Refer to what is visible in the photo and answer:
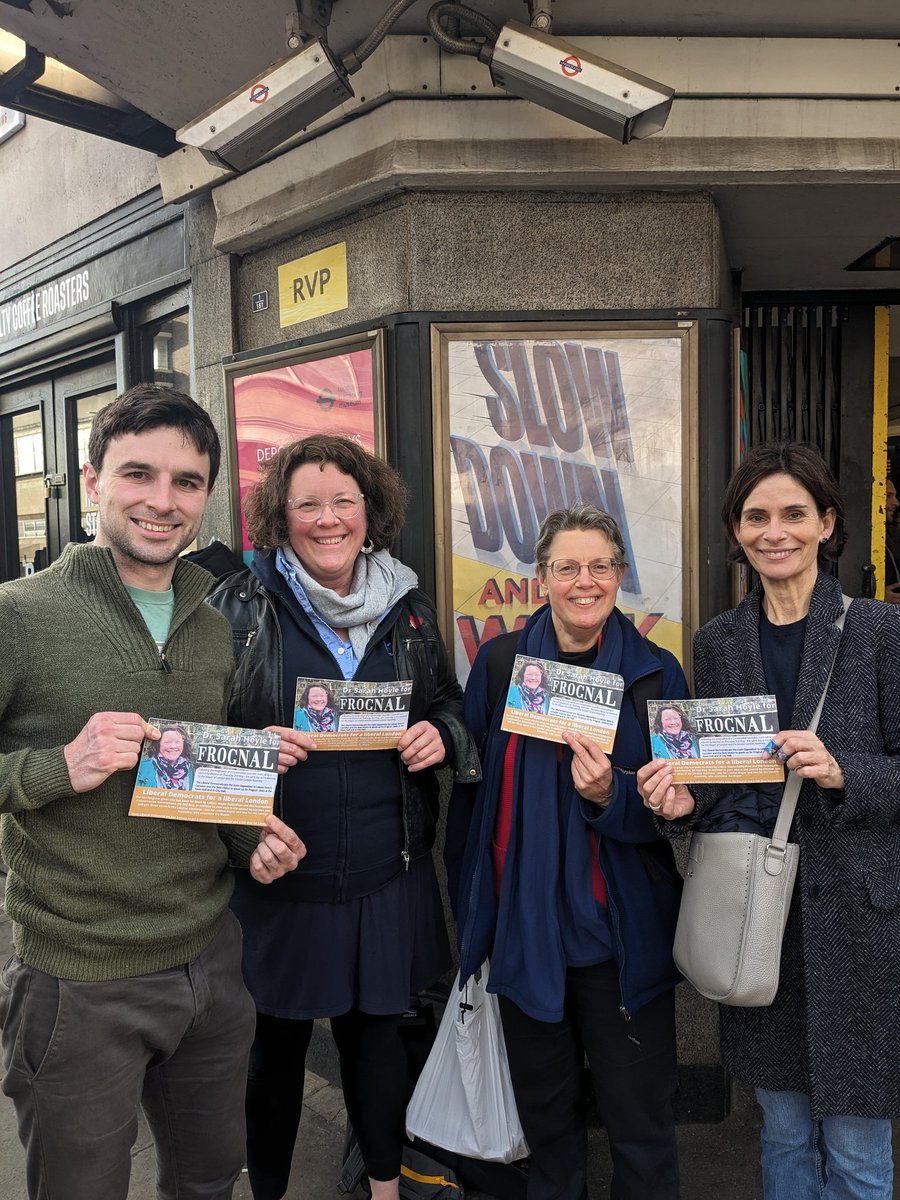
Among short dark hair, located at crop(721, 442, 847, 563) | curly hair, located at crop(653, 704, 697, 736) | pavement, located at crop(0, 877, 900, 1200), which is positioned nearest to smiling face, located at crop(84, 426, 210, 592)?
curly hair, located at crop(653, 704, 697, 736)

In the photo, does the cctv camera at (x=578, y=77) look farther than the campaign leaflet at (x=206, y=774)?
Yes

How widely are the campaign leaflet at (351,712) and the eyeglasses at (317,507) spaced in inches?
17.1

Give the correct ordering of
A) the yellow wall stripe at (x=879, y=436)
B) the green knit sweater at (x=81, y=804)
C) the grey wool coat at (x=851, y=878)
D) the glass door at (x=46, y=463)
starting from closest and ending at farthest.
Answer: the green knit sweater at (x=81, y=804) → the grey wool coat at (x=851, y=878) → the yellow wall stripe at (x=879, y=436) → the glass door at (x=46, y=463)

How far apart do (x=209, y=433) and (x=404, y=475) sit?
1230 millimetres

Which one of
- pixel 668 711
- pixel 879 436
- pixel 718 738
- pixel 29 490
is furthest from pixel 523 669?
pixel 29 490

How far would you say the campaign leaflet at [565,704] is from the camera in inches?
80.5

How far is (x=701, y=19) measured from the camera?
275 cm

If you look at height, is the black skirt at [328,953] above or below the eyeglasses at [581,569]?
below

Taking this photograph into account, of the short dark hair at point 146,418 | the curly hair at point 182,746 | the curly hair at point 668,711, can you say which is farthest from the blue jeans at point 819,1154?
the short dark hair at point 146,418

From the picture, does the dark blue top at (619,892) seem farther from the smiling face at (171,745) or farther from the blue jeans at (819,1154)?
the smiling face at (171,745)

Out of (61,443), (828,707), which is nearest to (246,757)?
(828,707)

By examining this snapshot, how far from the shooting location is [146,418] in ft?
5.96

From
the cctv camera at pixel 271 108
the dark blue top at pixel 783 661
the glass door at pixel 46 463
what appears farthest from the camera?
the glass door at pixel 46 463

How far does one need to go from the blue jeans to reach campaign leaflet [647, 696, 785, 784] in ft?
2.64
